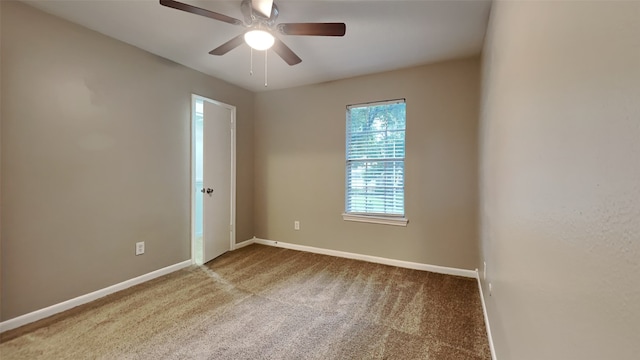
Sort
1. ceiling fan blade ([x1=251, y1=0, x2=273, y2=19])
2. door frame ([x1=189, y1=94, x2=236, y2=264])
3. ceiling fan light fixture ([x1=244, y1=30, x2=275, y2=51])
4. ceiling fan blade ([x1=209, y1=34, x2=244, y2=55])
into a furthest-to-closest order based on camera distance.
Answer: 1. door frame ([x1=189, y1=94, x2=236, y2=264])
2. ceiling fan blade ([x1=209, y1=34, x2=244, y2=55])
3. ceiling fan light fixture ([x1=244, y1=30, x2=275, y2=51])
4. ceiling fan blade ([x1=251, y1=0, x2=273, y2=19])

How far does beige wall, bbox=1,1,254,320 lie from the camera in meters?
1.98

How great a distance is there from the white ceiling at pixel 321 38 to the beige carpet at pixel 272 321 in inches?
95.4

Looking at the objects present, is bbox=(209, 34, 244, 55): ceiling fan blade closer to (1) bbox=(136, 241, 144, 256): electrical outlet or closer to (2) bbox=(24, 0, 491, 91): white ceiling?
(2) bbox=(24, 0, 491, 91): white ceiling

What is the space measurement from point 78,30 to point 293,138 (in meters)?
2.48

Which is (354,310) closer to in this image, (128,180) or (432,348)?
(432,348)

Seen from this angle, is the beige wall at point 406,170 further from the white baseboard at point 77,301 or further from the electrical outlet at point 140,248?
the electrical outlet at point 140,248

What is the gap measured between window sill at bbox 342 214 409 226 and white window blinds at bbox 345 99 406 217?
6cm

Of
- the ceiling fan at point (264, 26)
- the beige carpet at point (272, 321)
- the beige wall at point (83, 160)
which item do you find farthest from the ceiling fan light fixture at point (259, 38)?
the beige carpet at point (272, 321)

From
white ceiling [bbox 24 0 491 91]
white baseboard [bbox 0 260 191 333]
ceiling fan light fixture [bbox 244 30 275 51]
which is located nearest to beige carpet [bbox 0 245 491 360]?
white baseboard [bbox 0 260 191 333]

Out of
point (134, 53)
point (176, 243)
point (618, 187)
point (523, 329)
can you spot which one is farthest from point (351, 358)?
point (134, 53)

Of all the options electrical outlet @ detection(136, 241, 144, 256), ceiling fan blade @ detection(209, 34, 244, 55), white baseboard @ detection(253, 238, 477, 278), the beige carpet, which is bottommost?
the beige carpet

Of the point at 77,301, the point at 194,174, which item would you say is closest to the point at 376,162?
the point at 194,174

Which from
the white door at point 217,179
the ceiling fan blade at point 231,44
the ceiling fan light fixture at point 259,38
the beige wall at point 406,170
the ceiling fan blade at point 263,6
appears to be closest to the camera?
the ceiling fan blade at point 263,6

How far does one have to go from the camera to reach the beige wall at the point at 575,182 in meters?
0.44
